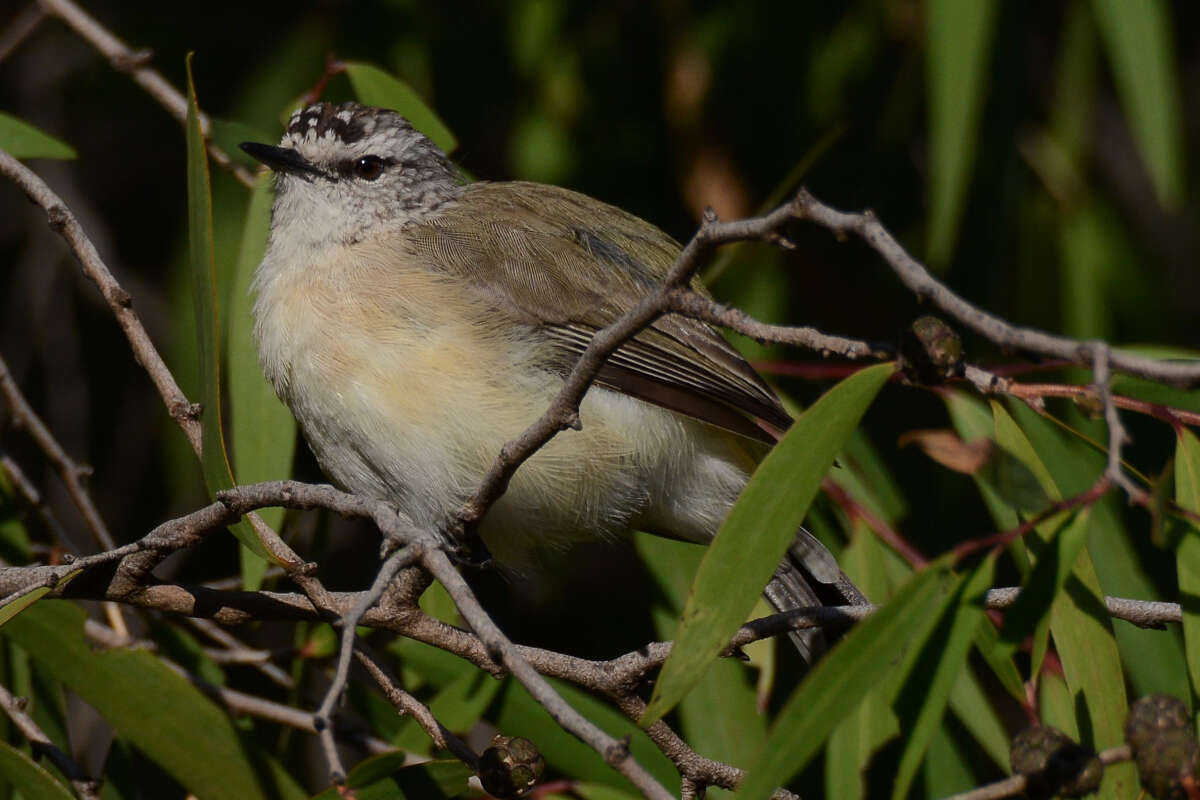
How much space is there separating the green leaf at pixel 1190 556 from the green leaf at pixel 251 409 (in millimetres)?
1657

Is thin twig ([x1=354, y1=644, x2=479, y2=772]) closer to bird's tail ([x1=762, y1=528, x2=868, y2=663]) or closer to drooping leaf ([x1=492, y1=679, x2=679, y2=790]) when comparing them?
drooping leaf ([x1=492, y1=679, x2=679, y2=790])

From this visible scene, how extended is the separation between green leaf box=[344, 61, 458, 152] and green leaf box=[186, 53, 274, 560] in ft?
3.46

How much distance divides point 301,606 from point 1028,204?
338cm

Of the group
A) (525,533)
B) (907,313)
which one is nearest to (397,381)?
(525,533)

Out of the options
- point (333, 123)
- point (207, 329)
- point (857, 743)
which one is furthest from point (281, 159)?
point (857, 743)

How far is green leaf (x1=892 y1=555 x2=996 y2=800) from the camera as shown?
1645mm

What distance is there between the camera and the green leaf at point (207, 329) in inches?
75.0

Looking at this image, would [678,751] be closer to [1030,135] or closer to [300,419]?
Answer: [300,419]

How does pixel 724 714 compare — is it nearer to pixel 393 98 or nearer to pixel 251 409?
pixel 251 409

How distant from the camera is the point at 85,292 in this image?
4.85m

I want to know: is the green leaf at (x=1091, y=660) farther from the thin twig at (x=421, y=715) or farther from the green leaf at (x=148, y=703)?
the green leaf at (x=148, y=703)

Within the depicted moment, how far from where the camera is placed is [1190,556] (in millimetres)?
Result: 1894

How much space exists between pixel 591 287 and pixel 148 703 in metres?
1.15

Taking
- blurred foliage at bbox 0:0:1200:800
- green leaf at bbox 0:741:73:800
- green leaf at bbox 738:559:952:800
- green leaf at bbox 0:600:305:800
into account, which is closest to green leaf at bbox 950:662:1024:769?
blurred foliage at bbox 0:0:1200:800
